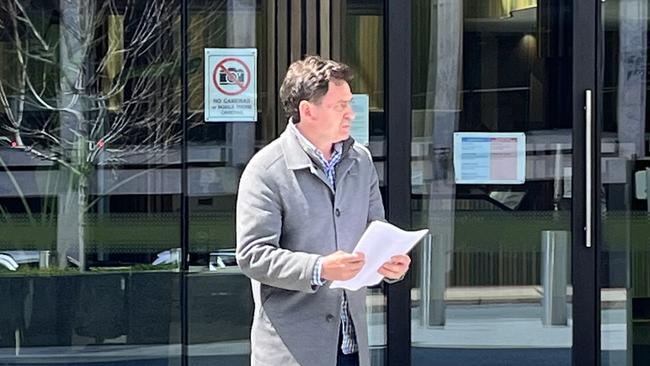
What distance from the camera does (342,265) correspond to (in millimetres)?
3557

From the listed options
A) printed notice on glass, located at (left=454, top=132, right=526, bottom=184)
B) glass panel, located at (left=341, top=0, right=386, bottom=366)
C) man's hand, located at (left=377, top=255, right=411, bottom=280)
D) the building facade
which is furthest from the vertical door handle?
man's hand, located at (left=377, top=255, right=411, bottom=280)

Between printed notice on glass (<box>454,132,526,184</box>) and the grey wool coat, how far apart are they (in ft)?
8.60

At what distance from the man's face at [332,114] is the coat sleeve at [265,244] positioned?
238mm

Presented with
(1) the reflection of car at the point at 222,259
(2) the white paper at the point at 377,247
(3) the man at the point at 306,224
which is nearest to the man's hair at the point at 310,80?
(3) the man at the point at 306,224

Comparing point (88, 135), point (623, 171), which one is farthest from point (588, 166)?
point (88, 135)

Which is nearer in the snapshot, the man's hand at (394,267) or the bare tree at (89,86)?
the man's hand at (394,267)

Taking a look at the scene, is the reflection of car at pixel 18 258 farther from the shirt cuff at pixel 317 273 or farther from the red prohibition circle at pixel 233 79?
the shirt cuff at pixel 317 273

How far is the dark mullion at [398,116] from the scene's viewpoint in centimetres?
632

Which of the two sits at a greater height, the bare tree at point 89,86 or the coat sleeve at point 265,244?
the bare tree at point 89,86

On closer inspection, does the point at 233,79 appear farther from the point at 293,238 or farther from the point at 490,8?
the point at 293,238

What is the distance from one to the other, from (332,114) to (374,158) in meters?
2.54

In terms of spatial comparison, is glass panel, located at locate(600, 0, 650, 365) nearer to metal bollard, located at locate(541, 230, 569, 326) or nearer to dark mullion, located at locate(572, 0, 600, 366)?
dark mullion, located at locate(572, 0, 600, 366)

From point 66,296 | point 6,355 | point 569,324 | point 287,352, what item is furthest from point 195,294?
point 287,352

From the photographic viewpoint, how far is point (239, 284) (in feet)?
21.1
